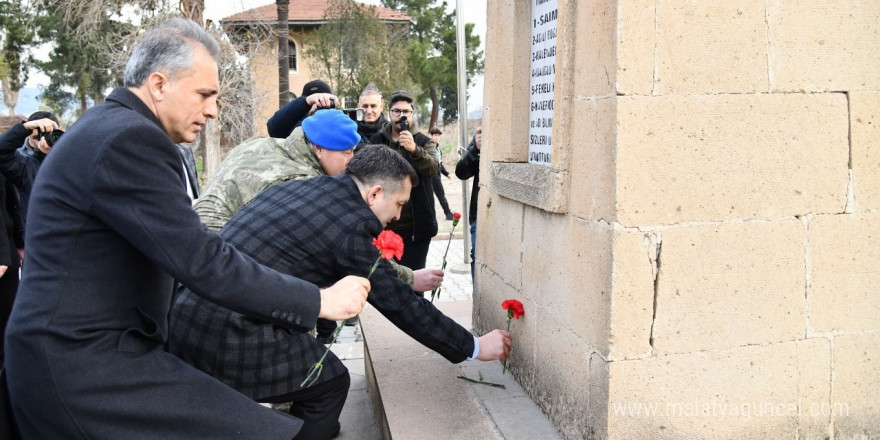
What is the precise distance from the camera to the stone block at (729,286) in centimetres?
257

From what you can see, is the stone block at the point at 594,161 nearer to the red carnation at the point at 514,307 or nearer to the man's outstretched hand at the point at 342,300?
the red carnation at the point at 514,307

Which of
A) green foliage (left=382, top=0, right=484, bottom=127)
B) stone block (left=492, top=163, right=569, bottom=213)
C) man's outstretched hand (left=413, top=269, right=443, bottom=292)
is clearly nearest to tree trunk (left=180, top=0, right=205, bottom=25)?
man's outstretched hand (left=413, top=269, right=443, bottom=292)

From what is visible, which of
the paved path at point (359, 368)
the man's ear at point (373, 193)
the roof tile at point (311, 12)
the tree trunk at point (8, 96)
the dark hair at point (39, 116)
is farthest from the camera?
the roof tile at point (311, 12)

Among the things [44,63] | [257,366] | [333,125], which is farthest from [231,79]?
[44,63]

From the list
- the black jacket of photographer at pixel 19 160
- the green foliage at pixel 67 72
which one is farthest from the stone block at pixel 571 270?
the green foliage at pixel 67 72

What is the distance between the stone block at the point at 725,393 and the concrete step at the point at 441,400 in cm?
52

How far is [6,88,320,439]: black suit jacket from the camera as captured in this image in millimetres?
1776

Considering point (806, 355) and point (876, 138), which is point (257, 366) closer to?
point (806, 355)

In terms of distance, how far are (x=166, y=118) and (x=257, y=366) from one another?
4.37 feet

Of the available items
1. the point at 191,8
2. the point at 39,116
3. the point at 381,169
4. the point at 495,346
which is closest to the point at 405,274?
the point at 495,346

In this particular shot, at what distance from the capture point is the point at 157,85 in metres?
1.95

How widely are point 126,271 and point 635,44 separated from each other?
1.79 m

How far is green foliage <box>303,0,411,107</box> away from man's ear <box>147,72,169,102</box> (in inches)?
1179

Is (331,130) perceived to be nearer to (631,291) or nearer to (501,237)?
(501,237)
